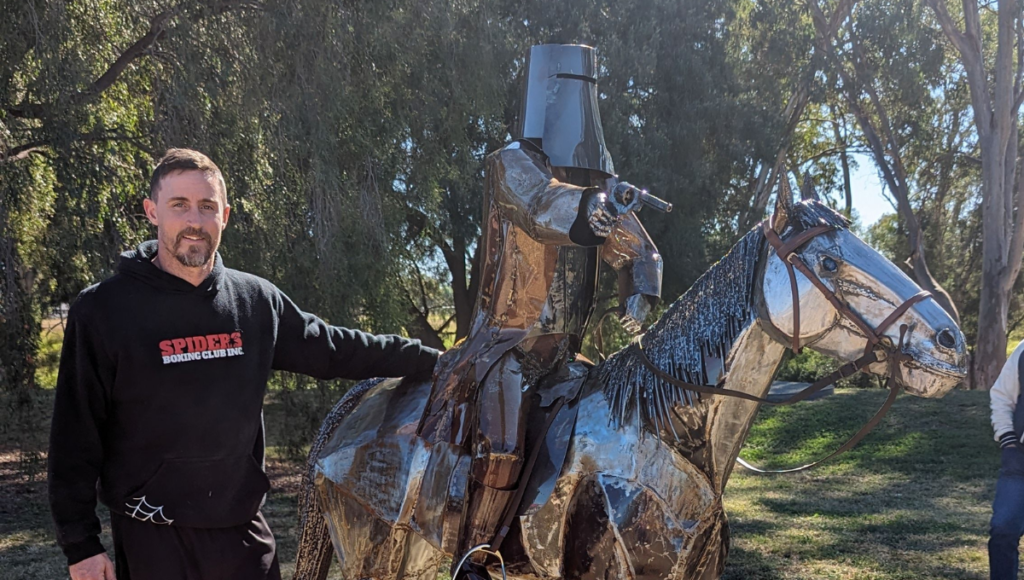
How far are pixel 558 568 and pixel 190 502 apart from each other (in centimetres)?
115

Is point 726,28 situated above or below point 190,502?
above

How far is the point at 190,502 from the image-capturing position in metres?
2.29

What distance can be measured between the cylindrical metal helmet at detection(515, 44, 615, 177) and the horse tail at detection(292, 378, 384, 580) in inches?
53.6

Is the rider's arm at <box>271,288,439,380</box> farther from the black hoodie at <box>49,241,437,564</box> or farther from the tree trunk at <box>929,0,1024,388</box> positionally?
the tree trunk at <box>929,0,1024,388</box>

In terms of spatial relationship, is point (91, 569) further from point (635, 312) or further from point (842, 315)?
point (842, 315)

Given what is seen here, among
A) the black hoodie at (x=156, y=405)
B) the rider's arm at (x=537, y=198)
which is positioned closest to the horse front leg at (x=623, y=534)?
the rider's arm at (x=537, y=198)

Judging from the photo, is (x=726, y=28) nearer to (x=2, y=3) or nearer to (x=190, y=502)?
(x=2, y=3)

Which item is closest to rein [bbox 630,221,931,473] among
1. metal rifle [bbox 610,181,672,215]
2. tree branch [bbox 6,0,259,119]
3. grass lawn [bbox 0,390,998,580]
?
metal rifle [bbox 610,181,672,215]

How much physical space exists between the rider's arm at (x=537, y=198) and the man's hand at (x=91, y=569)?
1522 mm

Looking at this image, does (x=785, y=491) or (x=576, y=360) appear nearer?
(x=576, y=360)

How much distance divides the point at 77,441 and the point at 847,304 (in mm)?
2175

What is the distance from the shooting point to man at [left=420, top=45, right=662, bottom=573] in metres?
2.59

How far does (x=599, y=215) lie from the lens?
2.39m

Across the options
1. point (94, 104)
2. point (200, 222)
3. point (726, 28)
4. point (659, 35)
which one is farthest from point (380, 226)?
point (726, 28)
